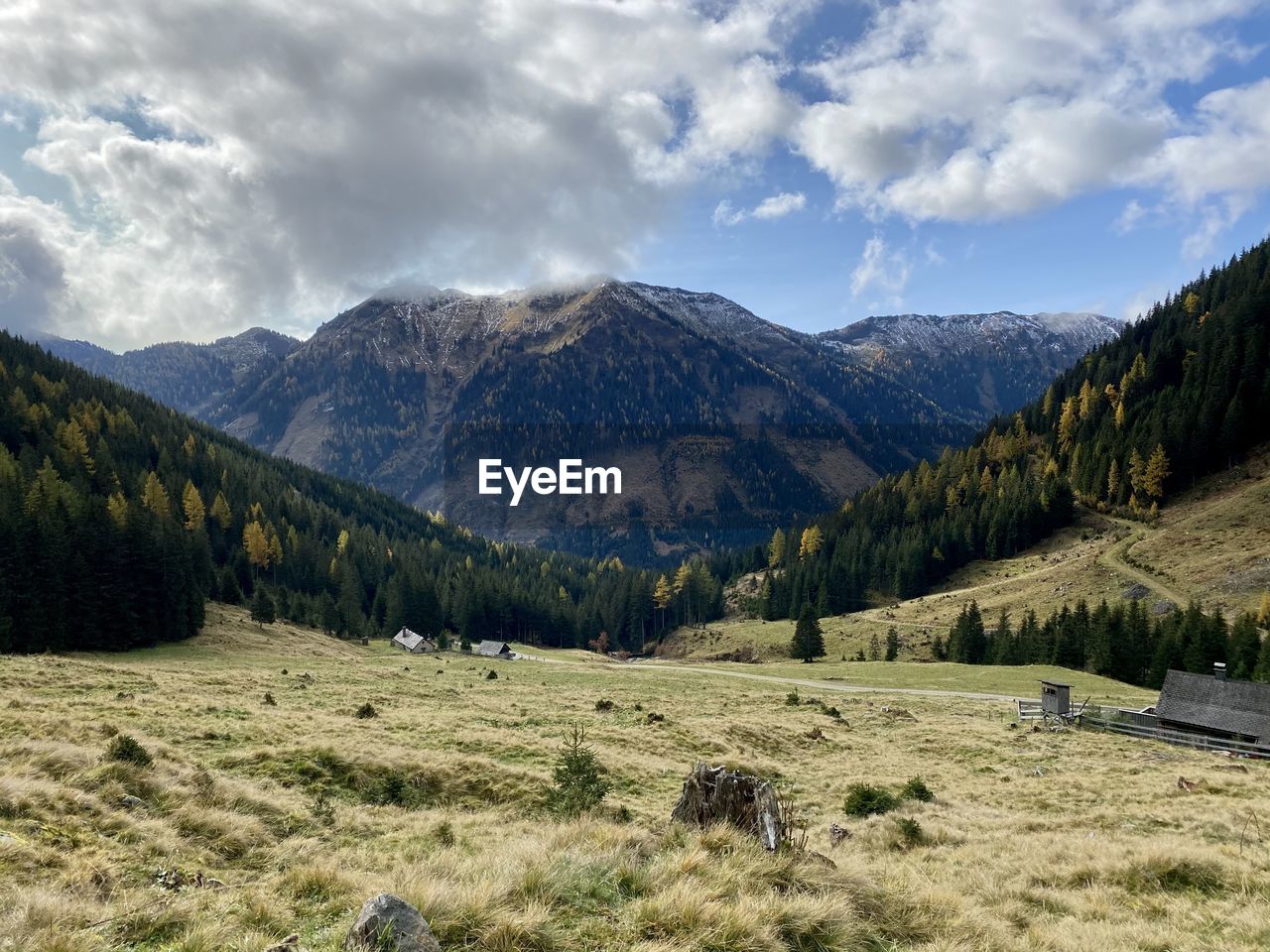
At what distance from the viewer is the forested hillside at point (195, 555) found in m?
61.6

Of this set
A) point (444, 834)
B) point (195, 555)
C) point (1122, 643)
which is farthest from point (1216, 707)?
point (195, 555)

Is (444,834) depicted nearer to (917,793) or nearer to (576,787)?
(576,787)

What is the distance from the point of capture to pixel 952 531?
138 meters

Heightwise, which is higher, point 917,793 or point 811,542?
point 811,542

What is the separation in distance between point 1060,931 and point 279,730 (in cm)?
2307

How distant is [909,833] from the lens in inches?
643

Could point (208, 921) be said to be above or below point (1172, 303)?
below

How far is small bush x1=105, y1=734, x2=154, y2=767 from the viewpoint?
13680mm

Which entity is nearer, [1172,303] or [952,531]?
[952,531]

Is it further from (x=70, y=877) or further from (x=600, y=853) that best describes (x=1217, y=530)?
(x=70, y=877)

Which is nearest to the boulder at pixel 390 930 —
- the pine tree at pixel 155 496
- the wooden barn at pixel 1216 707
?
the wooden barn at pixel 1216 707

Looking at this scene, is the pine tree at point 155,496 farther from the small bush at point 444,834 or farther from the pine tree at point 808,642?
the small bush at point 444,834

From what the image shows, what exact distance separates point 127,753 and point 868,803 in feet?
69.5

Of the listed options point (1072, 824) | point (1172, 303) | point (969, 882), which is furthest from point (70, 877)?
point (1172, 303)
